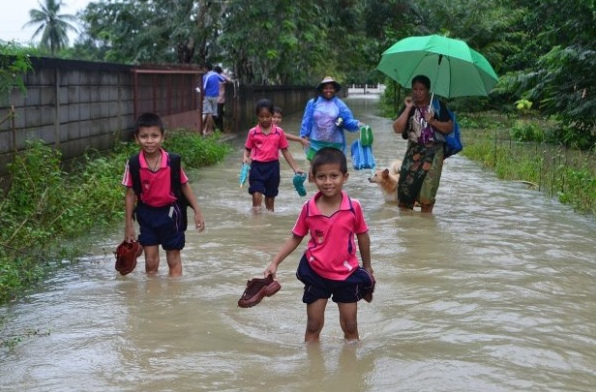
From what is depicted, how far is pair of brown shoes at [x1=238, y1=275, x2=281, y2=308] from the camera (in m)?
4.59

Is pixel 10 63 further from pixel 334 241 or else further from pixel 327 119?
pixel 327 119

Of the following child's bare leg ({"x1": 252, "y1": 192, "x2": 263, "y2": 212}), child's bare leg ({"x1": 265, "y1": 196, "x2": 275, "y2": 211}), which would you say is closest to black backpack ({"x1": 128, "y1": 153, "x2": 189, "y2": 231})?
child's bare leg ({"x1": 252, "y1": 192, "x2": 263, "y2": 212})

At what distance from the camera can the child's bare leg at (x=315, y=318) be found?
473 cm

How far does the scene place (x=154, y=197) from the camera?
242 inches

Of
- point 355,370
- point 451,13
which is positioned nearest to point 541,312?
point 355,370

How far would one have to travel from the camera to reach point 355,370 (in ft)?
15.1

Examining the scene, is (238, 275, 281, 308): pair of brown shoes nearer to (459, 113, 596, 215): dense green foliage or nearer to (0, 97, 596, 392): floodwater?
(0, 97, 596, 392): floodwater

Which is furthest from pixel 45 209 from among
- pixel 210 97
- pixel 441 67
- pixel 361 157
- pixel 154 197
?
pixel 210 97

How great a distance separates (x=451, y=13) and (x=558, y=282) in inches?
901

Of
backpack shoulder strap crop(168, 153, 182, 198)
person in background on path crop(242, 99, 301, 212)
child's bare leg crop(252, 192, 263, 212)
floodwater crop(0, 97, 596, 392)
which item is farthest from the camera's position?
child's bare leg crop(252, 192, 263, 212)

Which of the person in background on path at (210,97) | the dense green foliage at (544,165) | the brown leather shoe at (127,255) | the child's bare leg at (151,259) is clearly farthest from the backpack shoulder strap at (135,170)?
the person in background on path at (210,97)

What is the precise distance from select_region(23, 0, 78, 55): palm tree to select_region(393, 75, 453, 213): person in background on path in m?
57.1

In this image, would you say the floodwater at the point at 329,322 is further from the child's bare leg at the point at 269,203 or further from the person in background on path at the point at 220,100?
the person in background on path at the point at 220,100

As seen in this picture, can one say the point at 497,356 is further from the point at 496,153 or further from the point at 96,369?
the point at 496,153
